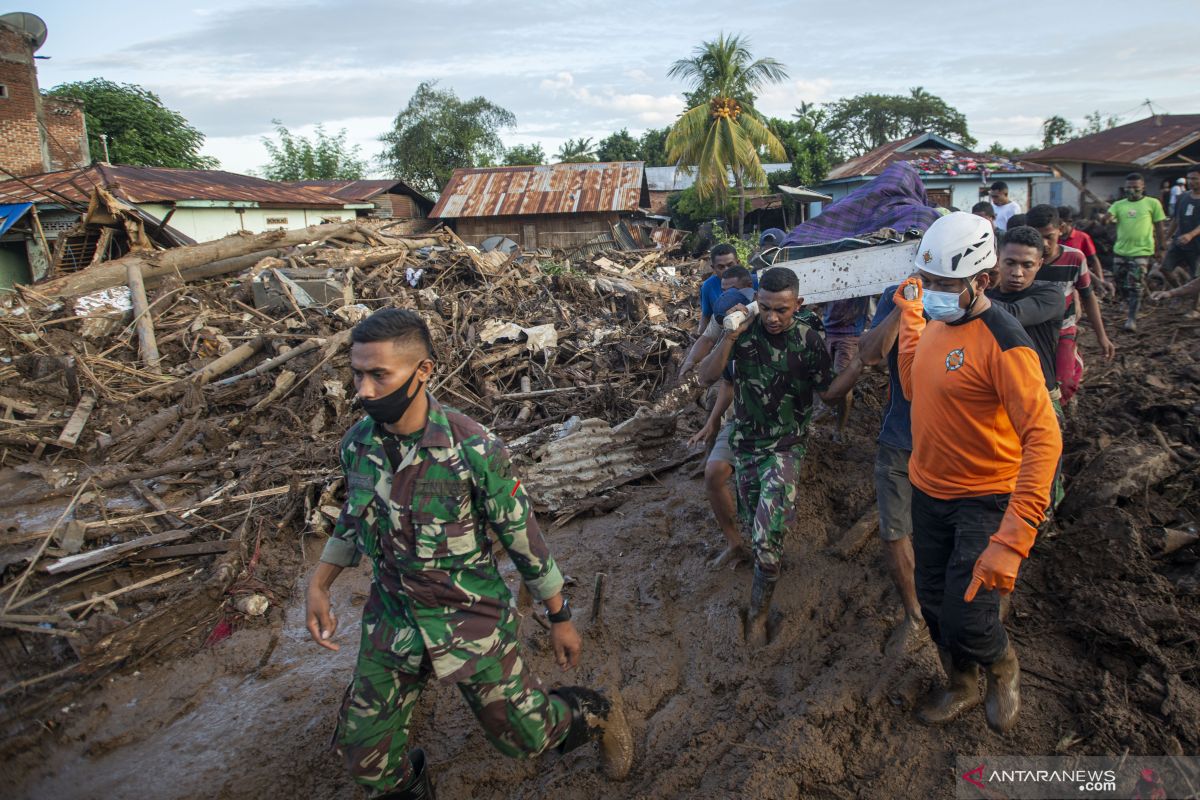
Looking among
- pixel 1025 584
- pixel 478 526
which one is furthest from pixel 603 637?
pixel 1025 584

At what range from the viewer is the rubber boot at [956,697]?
2.94m

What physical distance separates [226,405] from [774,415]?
681 centimetres

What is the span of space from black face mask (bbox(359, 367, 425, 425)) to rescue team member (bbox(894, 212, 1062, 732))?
1937 mm

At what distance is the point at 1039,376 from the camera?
2475 mm

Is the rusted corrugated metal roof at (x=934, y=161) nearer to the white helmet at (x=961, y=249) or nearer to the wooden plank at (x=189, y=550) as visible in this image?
the white helmet at (x=961, y=249)

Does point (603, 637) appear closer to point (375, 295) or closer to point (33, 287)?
point (375, 295)

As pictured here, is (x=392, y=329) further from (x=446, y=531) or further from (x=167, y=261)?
(x=167, y=261)

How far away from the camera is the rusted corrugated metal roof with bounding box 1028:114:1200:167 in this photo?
19328mm

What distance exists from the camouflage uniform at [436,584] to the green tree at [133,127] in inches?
1378

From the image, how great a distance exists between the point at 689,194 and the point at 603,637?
26590 millimetres

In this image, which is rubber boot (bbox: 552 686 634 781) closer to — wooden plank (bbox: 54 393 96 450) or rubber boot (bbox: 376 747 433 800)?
rubber boot (bbox: 376 747 433 800)

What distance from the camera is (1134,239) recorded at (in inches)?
328

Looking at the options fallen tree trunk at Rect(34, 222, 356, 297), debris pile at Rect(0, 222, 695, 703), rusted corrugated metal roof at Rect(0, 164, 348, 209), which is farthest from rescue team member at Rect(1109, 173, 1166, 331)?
rusted corrugated metal roof at Rect(0, 164, 348, 209)

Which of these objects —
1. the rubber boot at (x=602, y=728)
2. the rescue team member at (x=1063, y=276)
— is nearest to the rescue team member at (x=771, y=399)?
the rubber boot at (x=602, y=728)
